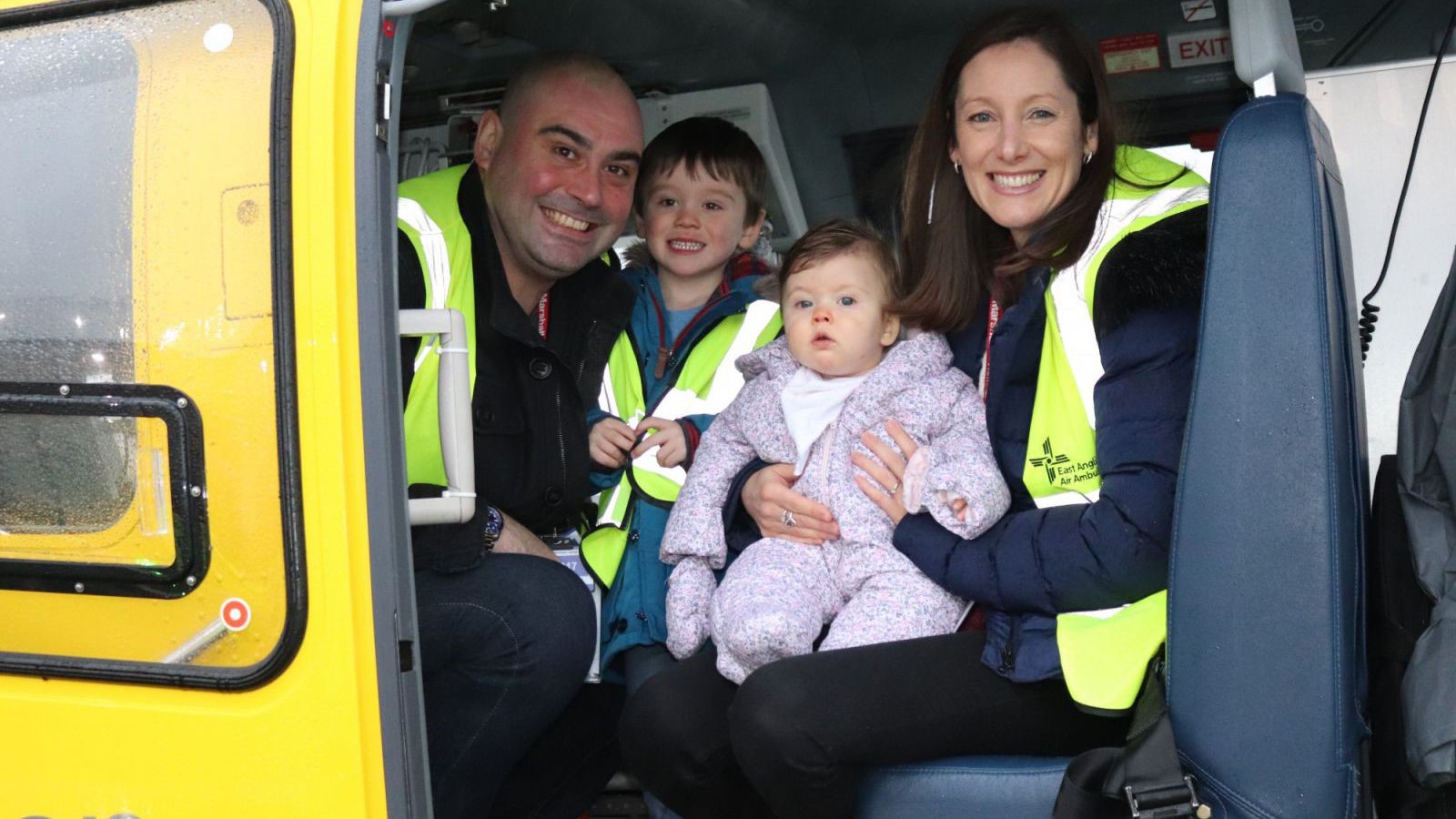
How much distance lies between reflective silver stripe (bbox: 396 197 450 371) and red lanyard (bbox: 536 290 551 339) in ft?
1.00

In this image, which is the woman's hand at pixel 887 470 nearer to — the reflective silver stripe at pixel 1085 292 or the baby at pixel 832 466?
the baby at pixel 832 466

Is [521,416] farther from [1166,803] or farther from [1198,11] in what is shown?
[1198,11]

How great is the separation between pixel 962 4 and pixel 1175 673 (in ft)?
5.35

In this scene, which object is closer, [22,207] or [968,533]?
[22,207]

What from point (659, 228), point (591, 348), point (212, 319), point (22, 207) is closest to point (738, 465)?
point (591, 348)

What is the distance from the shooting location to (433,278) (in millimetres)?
2668

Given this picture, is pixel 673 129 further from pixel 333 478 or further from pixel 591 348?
pixel 333 478

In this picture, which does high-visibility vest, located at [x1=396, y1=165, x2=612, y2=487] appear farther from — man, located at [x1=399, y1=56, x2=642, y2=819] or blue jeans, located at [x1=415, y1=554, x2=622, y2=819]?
blue jeans, located at [x1=415, y1=554, x2=622, y2=819]

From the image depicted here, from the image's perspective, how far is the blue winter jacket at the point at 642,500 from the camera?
2.71 metres

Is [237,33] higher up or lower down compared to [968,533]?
higher up

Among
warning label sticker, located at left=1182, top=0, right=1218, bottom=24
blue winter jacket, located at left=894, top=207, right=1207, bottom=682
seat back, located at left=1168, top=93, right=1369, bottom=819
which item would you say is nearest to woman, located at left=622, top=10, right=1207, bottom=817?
blue winter jacket, located at left=894, top=207, right=1207, bottom=682

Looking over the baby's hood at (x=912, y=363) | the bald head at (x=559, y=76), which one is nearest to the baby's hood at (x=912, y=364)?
the baby's hood at (x=912, y=363)

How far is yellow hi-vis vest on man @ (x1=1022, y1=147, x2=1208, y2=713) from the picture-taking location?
2.06m

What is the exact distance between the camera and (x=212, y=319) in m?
1.90
